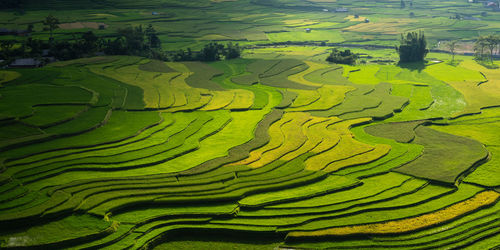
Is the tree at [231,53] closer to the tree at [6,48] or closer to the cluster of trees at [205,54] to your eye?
the cluster of trees at [205,54]

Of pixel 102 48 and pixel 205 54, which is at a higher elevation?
pixel 102 48

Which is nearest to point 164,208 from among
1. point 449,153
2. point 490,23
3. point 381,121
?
point 449,153

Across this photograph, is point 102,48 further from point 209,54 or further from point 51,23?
point 209,54

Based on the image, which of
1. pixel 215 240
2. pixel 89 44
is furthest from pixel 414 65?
pixel 215 240

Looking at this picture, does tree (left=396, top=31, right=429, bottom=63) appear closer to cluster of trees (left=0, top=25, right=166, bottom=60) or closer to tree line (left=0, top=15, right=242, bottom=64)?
tree line (left=0, top=15, right=242, bottom=64)

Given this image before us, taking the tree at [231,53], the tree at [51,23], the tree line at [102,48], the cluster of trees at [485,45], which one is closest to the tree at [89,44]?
the tree line at [102,48]

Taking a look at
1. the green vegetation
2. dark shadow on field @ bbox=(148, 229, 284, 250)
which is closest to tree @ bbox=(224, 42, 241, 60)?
the green vegetation

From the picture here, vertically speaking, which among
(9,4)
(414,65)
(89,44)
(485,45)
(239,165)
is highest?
(9,4)
